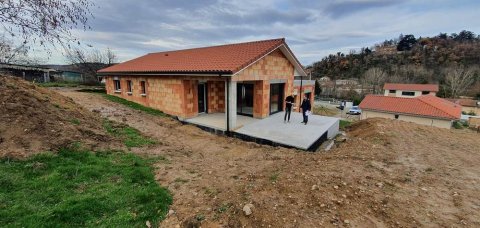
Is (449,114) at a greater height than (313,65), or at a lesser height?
lesser

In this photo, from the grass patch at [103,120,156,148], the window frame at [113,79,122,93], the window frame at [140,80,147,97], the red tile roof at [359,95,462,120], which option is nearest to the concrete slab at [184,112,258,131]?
the grass patch at [103,120,156,148]

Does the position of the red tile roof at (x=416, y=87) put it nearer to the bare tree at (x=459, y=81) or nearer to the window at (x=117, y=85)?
the bare tree at (x=459, y=81)

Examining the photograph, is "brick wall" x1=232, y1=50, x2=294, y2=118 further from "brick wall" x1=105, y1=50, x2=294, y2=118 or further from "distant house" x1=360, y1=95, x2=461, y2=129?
"distant house" x1=360, y1=95, x2=461, y2=129

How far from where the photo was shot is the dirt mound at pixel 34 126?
5017 millimetres

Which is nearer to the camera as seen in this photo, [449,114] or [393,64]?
[449,114]

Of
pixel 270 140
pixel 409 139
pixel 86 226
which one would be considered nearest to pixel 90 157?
pixel 86 226

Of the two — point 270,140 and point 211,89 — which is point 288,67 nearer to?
point 211,89

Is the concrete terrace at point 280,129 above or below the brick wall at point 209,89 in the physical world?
below

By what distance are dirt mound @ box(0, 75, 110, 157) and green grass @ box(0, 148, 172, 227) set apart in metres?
0.49

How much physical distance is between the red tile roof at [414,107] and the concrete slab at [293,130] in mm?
18199

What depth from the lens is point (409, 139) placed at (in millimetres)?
9148

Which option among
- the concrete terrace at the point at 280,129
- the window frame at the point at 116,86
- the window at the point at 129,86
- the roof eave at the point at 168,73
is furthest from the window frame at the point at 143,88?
the concrete terrace at the point at 280,129

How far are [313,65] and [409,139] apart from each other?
255ft

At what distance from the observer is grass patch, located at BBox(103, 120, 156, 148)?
717 centimetres
